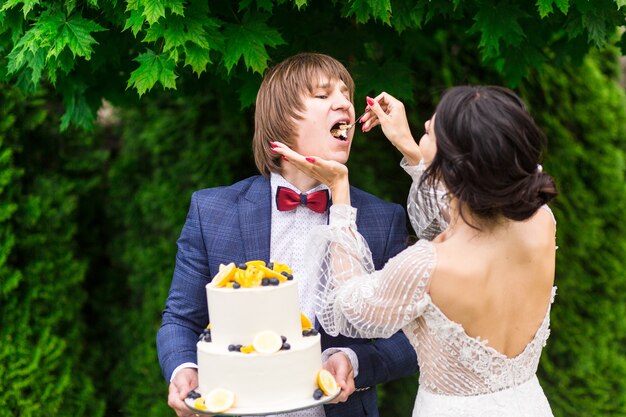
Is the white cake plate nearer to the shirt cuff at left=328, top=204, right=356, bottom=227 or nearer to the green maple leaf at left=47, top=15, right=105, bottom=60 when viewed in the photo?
the shirt cuff at left=328, top=204, right=356, bottom=227

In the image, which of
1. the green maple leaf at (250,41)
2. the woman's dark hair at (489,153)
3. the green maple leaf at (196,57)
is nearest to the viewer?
the woman's dark hair at (489,153)

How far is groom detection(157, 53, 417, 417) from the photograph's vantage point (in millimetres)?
3373

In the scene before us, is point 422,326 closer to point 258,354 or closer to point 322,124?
point 258,354

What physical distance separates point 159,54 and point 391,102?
104 cm

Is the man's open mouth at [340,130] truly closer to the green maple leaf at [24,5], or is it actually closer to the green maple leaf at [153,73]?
the green maple leaf at [153,73]

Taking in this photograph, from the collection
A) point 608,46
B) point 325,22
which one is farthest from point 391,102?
point 608,46

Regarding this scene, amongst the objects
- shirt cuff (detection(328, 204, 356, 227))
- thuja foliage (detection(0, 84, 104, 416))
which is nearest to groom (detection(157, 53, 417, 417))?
shirt cuff (detection(328, 204, 356, 227))

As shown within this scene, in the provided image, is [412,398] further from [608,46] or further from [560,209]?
[608,46]

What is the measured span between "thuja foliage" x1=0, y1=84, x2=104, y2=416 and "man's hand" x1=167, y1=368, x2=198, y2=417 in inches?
86.6

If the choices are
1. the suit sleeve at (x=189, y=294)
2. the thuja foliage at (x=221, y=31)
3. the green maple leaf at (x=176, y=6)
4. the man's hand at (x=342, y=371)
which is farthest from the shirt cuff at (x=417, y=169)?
the green maple leaf at (x=176, y=6)

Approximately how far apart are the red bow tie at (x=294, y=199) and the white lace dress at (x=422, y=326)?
1.05ft

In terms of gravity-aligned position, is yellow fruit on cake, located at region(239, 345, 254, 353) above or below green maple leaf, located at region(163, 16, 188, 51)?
below

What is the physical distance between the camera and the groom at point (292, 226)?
3373 millimetres

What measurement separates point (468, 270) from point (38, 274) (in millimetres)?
3384
